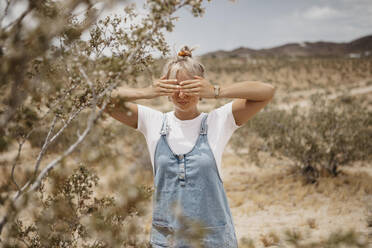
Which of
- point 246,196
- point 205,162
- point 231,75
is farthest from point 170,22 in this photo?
point 231,75

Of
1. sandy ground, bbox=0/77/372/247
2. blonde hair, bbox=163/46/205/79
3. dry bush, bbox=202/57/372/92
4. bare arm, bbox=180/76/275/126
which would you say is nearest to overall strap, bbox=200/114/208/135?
bare arm, bbox=180/76/275/126

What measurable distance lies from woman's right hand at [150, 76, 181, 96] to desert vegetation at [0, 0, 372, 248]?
13 cm

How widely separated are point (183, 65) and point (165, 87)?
24 centimetres

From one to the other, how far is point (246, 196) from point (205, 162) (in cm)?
592

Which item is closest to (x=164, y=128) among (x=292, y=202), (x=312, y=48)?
(x=292, y=202)

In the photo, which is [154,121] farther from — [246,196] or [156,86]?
[246,196]

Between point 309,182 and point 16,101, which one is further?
point 309,182

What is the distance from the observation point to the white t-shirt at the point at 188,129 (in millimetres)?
2090

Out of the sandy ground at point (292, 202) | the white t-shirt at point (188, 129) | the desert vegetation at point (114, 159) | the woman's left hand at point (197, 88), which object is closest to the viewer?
the desert vegetation at point (114, 159)

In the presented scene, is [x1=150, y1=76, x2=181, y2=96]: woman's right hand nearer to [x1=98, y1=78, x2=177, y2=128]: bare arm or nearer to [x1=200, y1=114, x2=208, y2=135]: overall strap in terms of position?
[x1=98, y1=78, x2=177, y2=128]: bare arm

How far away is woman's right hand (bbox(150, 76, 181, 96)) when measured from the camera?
1889 mm

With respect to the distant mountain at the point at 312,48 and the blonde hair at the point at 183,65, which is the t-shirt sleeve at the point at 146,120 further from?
the distant mountain at the point at 312,48

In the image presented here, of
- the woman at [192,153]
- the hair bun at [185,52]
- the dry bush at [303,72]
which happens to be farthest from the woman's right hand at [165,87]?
the dry bush at [303,72]

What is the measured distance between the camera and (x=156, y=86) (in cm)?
194
